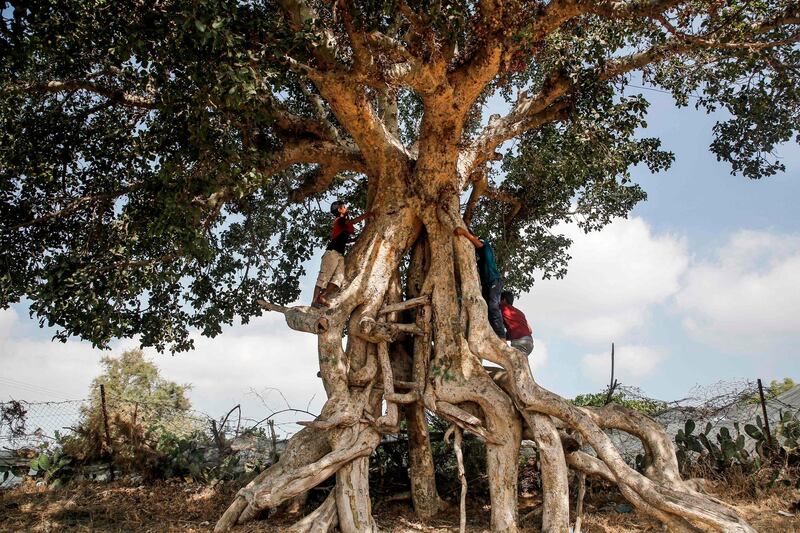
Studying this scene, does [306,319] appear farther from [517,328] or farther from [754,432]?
[754,432]

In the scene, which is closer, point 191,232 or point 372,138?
point 191,232

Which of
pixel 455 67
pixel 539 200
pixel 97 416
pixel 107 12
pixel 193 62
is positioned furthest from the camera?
pixel 539 200

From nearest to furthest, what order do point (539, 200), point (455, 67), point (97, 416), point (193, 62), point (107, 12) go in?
point (193, 62), point (107, 12), point (455, 67), point (97, 416), point (539, 200)

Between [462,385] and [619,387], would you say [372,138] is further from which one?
[619,387]

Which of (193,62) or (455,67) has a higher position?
(455,67)

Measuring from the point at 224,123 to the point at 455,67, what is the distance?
3.24 m

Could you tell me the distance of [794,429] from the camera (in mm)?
9148

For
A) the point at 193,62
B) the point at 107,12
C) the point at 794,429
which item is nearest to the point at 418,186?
the point at 193,62

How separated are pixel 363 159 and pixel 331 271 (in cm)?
212

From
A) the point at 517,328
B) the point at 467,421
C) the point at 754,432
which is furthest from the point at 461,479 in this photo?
the point at 754,432

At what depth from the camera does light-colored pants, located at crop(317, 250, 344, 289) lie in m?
9.09

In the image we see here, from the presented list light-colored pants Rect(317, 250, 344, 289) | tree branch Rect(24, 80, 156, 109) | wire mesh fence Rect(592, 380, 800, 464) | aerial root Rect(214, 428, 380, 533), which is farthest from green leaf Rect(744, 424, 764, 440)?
tree branch Rect(24, 80, 156, 109)

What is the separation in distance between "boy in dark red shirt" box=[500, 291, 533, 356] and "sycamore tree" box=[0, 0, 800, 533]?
34.9 inches

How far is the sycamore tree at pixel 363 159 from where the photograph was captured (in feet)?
24.2
